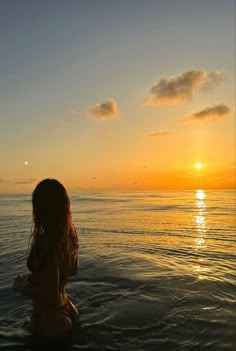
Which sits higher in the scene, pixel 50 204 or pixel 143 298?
A: pixel 50 204

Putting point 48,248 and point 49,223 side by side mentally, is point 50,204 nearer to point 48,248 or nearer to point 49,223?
point 49,223

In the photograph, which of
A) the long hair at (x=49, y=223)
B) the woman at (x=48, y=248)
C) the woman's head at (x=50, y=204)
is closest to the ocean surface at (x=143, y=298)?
the woman at (x=48, y=248)

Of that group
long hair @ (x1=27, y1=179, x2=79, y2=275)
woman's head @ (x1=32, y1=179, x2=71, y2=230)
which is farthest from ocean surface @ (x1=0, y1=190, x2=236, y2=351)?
woman's head @ (x1=32, y1=179, x2=71, y2=230)

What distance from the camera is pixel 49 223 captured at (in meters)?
4.94

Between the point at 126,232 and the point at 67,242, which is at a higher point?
the point at 67,242

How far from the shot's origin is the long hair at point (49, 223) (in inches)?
190

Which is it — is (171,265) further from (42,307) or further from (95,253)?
(42,307)

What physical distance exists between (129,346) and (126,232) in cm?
1381

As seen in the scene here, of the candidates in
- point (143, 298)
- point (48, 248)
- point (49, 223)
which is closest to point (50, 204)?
point (49, 223)

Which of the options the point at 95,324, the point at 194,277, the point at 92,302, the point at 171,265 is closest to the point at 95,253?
the point at 171,265

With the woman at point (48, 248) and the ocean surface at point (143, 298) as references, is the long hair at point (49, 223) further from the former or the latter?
the ocean surface at point (143, 298)

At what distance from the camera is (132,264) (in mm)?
11445

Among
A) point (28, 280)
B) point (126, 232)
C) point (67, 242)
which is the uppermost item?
point (67, 242)

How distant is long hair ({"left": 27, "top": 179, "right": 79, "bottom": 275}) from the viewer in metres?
4.84
